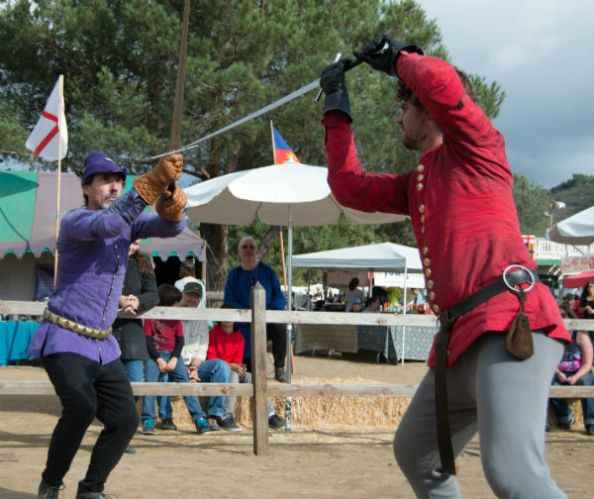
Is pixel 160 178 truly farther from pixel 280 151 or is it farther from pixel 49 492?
pixel 280 151

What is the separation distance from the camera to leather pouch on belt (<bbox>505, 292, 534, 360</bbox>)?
2.41m

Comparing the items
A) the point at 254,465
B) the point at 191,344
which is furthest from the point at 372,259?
the point at 254,465

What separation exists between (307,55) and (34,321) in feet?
33.5

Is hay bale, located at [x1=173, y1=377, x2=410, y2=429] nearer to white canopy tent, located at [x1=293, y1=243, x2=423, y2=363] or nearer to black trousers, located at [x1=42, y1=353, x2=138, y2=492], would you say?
black trousers, located at [x1=42, y1=353, x2=138, y2=492]

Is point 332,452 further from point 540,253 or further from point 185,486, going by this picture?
point 540,253

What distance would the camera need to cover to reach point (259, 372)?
667cm

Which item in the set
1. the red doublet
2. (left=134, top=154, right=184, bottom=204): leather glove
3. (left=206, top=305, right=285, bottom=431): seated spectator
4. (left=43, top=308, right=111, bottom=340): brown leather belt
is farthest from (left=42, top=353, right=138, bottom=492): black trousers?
(left=206, top=305, right=285, bottom=431): seated spectator

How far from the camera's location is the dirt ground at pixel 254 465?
5.38 metres

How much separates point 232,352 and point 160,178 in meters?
4.44

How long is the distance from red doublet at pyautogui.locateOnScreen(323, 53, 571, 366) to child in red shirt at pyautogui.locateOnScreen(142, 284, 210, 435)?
5140 mm

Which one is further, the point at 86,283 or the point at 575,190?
the point at 575,190

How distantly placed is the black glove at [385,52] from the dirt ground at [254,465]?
315 cm

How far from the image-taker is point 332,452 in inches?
274

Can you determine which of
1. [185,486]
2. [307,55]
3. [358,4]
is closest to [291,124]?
[307,55]
